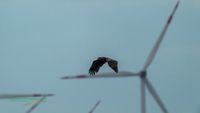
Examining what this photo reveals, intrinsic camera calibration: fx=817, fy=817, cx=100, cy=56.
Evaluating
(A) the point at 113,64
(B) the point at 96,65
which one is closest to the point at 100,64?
(B) the point at 96,65

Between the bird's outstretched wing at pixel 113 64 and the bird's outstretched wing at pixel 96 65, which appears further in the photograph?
the bird's outstretched wing at pixel 96 65

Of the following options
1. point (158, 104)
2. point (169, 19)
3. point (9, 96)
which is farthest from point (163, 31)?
point (9, 96)

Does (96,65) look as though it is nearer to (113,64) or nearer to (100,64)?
(100,64)

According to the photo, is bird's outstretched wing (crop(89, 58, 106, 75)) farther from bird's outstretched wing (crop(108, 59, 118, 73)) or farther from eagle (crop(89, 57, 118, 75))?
bird's outstretched wing (crop(108, 59, 118, 73))

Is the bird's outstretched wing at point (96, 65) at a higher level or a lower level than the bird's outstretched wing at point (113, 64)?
lower

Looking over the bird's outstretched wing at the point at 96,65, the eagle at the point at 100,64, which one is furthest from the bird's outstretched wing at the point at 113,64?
the bird's outstretched wing at the point at 96,65

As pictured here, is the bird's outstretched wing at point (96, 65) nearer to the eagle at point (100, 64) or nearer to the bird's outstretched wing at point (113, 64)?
the eagle at point (100, 64)

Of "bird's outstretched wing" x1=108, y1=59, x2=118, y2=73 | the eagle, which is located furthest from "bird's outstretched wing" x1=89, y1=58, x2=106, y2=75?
"bird's outstretched wing" x1=108, y1=59, x2=118, y2=73

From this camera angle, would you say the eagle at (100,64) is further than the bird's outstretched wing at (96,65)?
No
